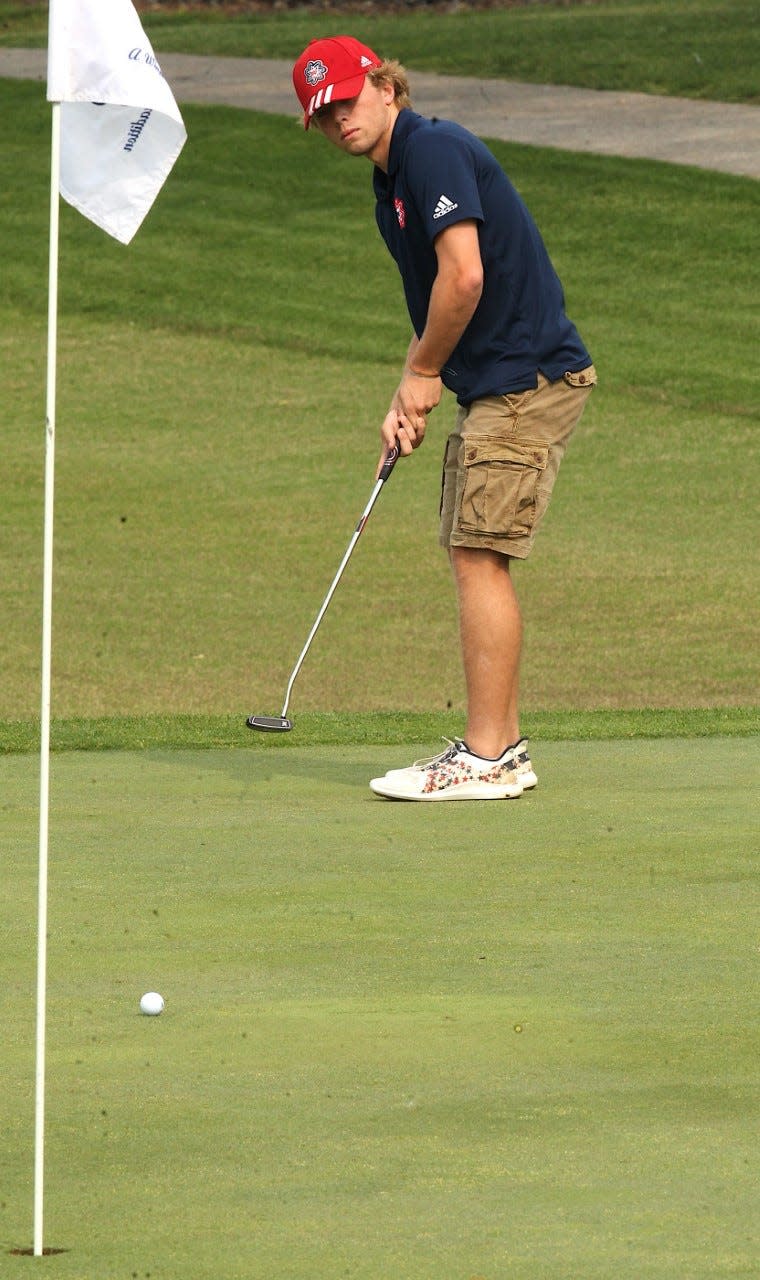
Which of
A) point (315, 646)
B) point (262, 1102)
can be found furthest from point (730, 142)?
point (262, 1102)

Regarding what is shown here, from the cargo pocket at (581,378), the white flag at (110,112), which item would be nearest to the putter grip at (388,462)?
the cargo pocket at (581,378)

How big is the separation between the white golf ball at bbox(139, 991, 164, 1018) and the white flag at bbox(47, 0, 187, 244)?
4.08 feet

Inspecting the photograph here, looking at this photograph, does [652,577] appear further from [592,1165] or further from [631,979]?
[592,1165]

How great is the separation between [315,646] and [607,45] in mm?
15269

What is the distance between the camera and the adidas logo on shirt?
5773 millimetres

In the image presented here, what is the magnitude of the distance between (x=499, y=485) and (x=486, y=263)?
1.81ft

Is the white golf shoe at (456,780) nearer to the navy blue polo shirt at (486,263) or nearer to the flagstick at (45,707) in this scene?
the navy blue polo shirt at (486,263)

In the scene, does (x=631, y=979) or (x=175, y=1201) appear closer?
(x=175, y=1201)

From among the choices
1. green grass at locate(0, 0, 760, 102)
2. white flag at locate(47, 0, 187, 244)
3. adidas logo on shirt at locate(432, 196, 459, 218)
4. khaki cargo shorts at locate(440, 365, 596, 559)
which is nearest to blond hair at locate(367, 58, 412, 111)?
adidas logo on shirt at locate(432, 196, 459, 218)

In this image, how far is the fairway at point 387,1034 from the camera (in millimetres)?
2941

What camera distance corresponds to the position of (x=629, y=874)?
4.86m

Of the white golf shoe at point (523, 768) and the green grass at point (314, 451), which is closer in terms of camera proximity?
the white golf shoe at point (523, 768)

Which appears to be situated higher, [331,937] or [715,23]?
[331,937]

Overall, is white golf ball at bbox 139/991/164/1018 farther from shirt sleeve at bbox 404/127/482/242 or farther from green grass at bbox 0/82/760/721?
green grass at bbox 0/82/760/721
